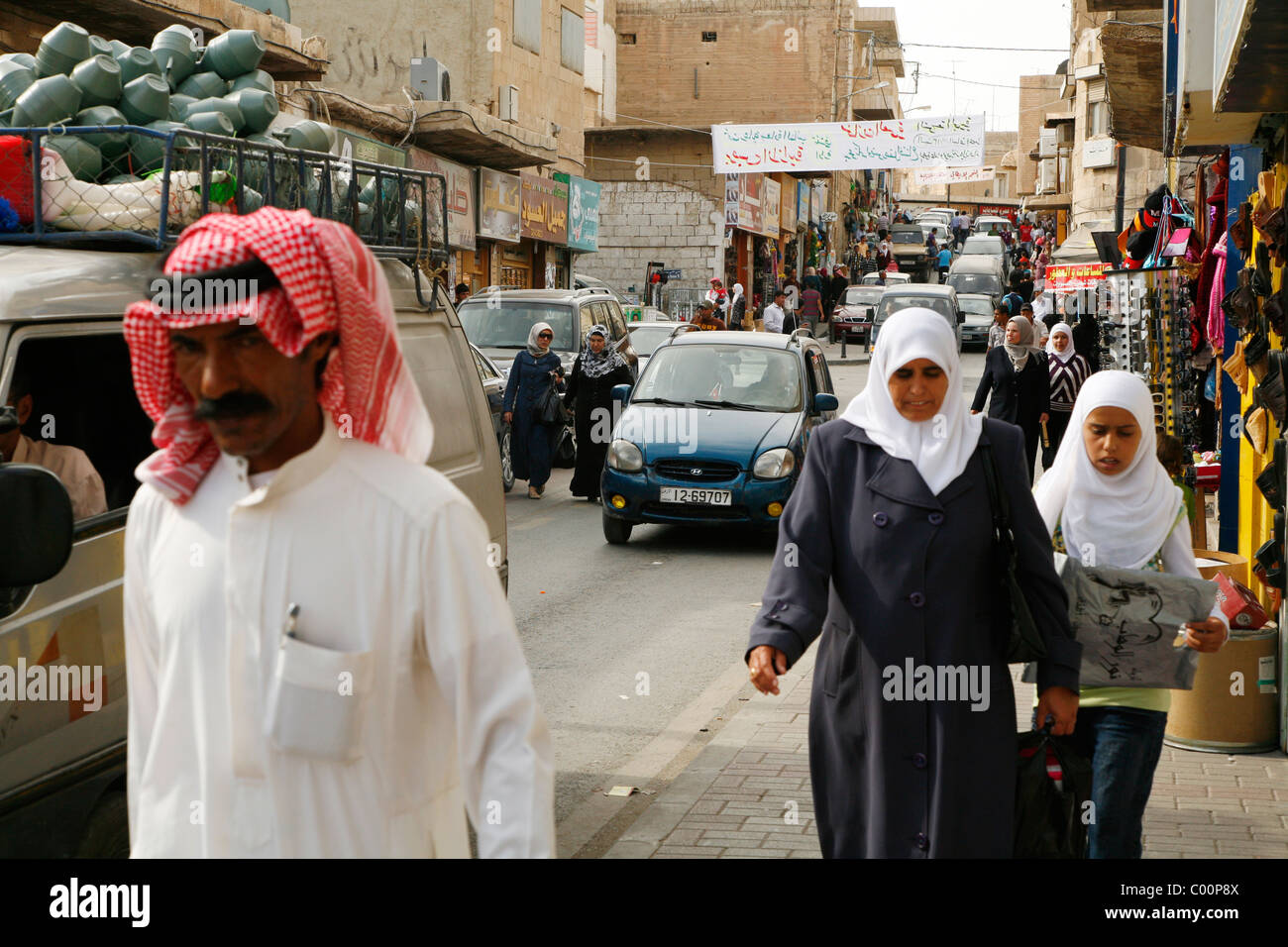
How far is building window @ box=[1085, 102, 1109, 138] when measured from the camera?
44.1 meters

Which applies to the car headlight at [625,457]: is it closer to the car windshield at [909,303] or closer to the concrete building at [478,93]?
the concrete building at [478,93]

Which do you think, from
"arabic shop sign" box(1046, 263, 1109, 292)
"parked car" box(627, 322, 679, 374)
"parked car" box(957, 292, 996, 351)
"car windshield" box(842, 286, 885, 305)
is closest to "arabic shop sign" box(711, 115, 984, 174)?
"parked car" box(957, 292, 996, 351)

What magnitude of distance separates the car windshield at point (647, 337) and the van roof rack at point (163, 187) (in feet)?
52.6

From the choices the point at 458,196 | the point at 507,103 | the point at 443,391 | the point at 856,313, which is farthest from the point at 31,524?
the point at 856,313

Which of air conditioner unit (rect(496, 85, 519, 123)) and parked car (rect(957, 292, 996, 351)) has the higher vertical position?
air conditioner unit (rect(496, 85, 519, 123))

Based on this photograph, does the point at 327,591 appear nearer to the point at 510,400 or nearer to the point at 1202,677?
the point at 1202,677

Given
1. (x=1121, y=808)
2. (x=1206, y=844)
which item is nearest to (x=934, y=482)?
(x=1121, y=808)

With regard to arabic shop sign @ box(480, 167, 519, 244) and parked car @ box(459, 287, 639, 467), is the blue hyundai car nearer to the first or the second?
parked car @ box(459, 287, 639, 467)

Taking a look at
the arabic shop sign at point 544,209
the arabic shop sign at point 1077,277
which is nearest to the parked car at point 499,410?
the arabic shop sign at point 1077,277

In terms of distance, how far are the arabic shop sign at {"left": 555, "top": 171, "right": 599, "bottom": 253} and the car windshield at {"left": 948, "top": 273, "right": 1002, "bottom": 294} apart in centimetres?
1665

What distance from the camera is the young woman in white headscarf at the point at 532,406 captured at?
14617 mm

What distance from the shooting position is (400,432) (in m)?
2.21

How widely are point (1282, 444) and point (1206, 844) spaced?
2.08 meters

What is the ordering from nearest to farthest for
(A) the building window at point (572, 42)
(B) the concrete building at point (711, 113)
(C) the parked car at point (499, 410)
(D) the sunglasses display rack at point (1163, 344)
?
(D) the sunglasses display rack at point (1163, 344) → (C) the parked car at point (499, 410) → (A) the building window at point (572, 42) → (B) the concrete building at point (711, 113)
